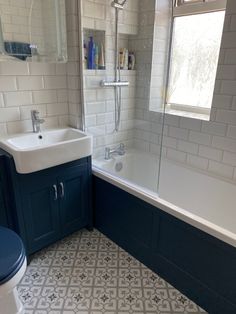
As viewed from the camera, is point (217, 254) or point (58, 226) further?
point (58, 226)

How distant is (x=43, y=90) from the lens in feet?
6.57

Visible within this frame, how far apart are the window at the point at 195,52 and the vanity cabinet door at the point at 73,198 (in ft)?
3.94

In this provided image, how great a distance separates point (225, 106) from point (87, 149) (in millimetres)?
1164

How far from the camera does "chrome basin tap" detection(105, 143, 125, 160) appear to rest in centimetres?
238

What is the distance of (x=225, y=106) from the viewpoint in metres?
1.97

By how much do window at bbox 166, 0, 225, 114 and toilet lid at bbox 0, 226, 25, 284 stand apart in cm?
186

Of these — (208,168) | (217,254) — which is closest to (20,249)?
(217,254)

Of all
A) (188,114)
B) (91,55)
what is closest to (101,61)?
(91,55)

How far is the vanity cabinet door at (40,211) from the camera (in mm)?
1692

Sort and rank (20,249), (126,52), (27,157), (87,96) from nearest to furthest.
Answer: (20,249) → (27,157) → (87,96) → (126,52)

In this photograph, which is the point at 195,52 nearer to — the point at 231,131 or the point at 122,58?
the point at 122,58

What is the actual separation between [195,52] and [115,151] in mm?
1168

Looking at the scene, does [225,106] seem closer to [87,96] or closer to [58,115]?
[87,96]

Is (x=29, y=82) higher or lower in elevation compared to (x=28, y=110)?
higher
